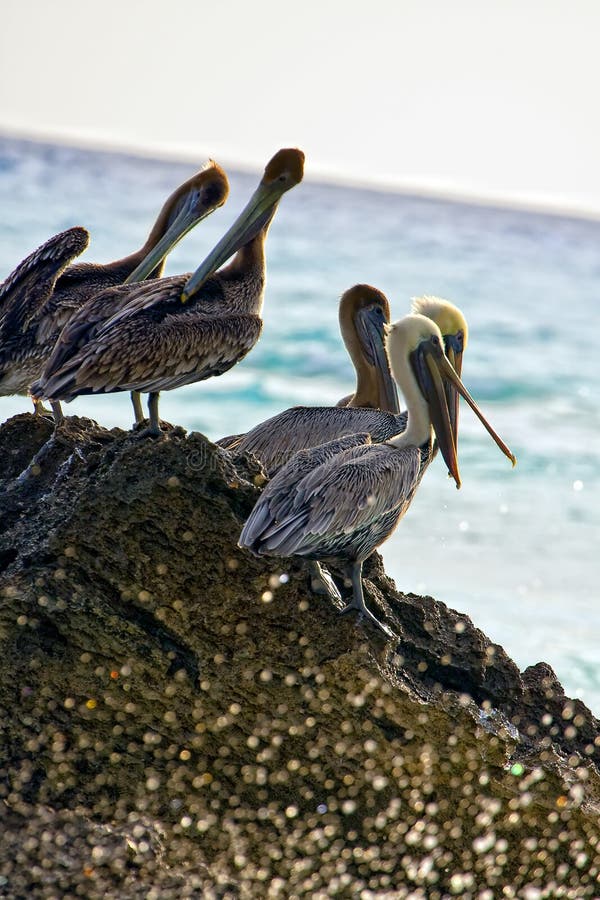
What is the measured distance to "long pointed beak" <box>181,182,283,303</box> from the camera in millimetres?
5387

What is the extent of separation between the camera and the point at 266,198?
5871 millimetres

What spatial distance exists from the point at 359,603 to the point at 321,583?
0.14 m

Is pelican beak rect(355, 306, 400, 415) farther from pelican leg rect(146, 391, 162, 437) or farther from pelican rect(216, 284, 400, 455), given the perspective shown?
pelican leg rect(146, 391, 162, 437)

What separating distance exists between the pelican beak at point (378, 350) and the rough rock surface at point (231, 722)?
8.77ft

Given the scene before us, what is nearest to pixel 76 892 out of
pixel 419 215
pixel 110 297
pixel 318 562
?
pixel 318 562

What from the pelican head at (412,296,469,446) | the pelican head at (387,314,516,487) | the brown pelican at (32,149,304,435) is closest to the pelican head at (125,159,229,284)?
the brown pelican at (32,149,304,435)

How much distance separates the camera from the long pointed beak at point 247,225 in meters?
5.39

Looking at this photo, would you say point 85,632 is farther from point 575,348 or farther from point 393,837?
point 575,348

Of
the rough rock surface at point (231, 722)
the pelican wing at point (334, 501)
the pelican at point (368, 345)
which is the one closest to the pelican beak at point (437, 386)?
the pelican wing at point (334, 501)

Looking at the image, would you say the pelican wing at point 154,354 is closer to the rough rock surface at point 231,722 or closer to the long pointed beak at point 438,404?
the rough rock surface at point 231,722

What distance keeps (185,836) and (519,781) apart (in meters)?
1.07

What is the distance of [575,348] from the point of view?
2655cm

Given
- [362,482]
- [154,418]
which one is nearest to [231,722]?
[362,482]

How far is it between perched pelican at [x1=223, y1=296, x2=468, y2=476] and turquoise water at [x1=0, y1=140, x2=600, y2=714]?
1542 millimetres
